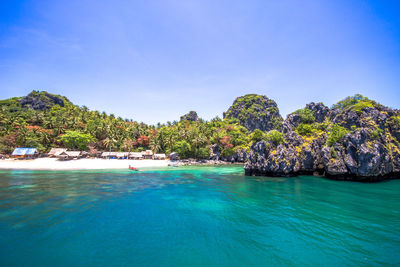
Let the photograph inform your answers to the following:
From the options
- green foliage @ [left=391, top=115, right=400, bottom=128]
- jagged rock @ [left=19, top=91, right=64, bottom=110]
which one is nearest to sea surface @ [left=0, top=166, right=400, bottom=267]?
green foliage @ [left=391, top=115, right=400, bottom=128]

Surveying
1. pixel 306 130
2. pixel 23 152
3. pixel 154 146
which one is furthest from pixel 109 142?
pixel 306 130

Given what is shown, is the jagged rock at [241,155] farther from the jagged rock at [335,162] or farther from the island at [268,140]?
the jagged rock at [335,162]

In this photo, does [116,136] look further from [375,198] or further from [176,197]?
[375,198]

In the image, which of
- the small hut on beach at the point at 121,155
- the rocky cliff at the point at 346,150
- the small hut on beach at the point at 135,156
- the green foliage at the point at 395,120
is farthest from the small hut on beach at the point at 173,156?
the green foliage at the point at 395,120

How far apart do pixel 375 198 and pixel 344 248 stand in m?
16.2

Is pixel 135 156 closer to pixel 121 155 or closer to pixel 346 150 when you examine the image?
pixel 121 155

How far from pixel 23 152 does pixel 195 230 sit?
215ft

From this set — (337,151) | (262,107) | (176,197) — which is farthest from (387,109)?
(262,107)

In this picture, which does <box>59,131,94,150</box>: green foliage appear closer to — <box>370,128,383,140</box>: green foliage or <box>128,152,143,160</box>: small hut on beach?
<box>128,152,143,160</box>: small hut on beach

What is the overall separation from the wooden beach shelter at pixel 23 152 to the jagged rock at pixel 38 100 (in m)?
68.4

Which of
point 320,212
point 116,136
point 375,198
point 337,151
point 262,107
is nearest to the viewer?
point 320,212

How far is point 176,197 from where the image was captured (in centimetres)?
2000

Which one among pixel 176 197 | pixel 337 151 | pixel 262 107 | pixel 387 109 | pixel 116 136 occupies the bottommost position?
pixel 176 197

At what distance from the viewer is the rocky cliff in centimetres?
2832
